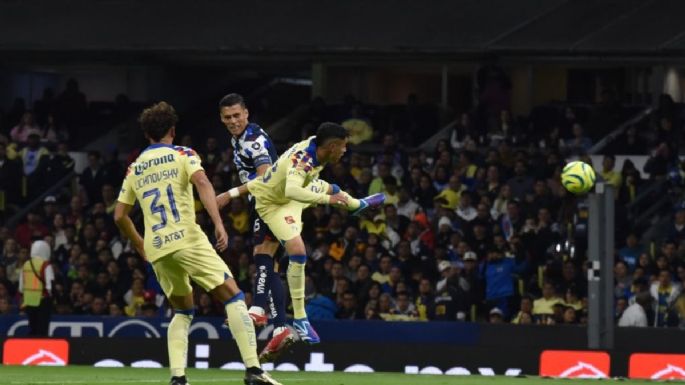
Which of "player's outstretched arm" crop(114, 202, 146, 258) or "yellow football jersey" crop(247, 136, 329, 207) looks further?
"yellow football jersey" crop(247, 136, 329, 207)

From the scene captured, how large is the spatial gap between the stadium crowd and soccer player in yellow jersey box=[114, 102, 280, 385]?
10.5m

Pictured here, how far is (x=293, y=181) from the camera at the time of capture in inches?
607

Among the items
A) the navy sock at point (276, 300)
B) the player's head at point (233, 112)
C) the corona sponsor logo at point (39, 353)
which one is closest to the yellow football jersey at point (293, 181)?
the player's head at point (233, 112)

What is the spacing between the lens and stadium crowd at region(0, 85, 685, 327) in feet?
78.9

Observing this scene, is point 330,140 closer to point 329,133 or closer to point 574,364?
point 329,133

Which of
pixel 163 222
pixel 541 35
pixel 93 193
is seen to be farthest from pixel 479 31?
pixel 163 222

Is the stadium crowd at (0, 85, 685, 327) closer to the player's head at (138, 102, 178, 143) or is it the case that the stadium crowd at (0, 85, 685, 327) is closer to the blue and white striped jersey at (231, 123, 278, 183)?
the blue and white striped jersey at (231, 123, 278, 183)

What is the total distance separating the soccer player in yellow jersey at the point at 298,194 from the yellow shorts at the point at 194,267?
2.04m

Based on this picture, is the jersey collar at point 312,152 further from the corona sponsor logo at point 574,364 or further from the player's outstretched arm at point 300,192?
the corona sponsor logo at point 574,364

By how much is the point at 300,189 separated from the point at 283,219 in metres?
0.76

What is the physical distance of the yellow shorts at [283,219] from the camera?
16.0 metres

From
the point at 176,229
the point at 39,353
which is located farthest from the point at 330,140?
the point at 39,353

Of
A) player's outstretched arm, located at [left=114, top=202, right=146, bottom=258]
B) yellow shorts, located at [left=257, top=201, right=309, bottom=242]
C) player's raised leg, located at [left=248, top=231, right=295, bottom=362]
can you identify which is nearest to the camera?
player's outstretched arm, located at [left=114, top=202, right=146, bottom=258]

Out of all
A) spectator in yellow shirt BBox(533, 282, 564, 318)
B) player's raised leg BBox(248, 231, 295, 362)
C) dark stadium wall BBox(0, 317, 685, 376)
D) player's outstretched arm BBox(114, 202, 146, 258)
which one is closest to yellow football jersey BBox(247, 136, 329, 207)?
player's raised leg BBox(248, 231, 295, 362)
